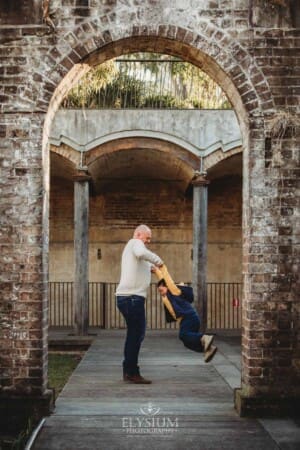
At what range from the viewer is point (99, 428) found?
5.36m

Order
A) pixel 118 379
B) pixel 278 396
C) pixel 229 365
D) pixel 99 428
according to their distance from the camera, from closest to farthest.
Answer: pixel 99 428
pixel 278 396
pixel 118 379
pixel 229 365

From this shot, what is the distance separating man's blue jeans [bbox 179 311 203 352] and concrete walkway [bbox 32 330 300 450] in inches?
24.7

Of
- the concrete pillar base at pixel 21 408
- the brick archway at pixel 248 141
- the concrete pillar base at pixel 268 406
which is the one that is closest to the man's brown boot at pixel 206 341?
the brick archway at pixel 248 141

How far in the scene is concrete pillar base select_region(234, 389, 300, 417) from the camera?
5.80m

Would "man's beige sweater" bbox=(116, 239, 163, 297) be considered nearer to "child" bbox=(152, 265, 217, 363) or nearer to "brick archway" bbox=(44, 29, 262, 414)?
"child" bbox=(152, 265, 217, 363)

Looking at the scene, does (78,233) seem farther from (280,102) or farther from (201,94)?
(280,102)

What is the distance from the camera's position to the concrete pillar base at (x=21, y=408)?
5758 mm

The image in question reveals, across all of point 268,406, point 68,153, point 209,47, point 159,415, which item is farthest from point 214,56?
point 68,153

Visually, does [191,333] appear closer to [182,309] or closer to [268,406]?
[182,309]

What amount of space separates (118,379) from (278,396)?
2.63 meters

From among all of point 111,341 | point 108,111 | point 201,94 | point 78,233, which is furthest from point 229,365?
point 201,94

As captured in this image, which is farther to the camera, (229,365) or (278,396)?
(229,365)

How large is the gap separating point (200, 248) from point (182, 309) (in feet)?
22.9

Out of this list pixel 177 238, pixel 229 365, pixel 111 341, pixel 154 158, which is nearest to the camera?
pixel 229 365
